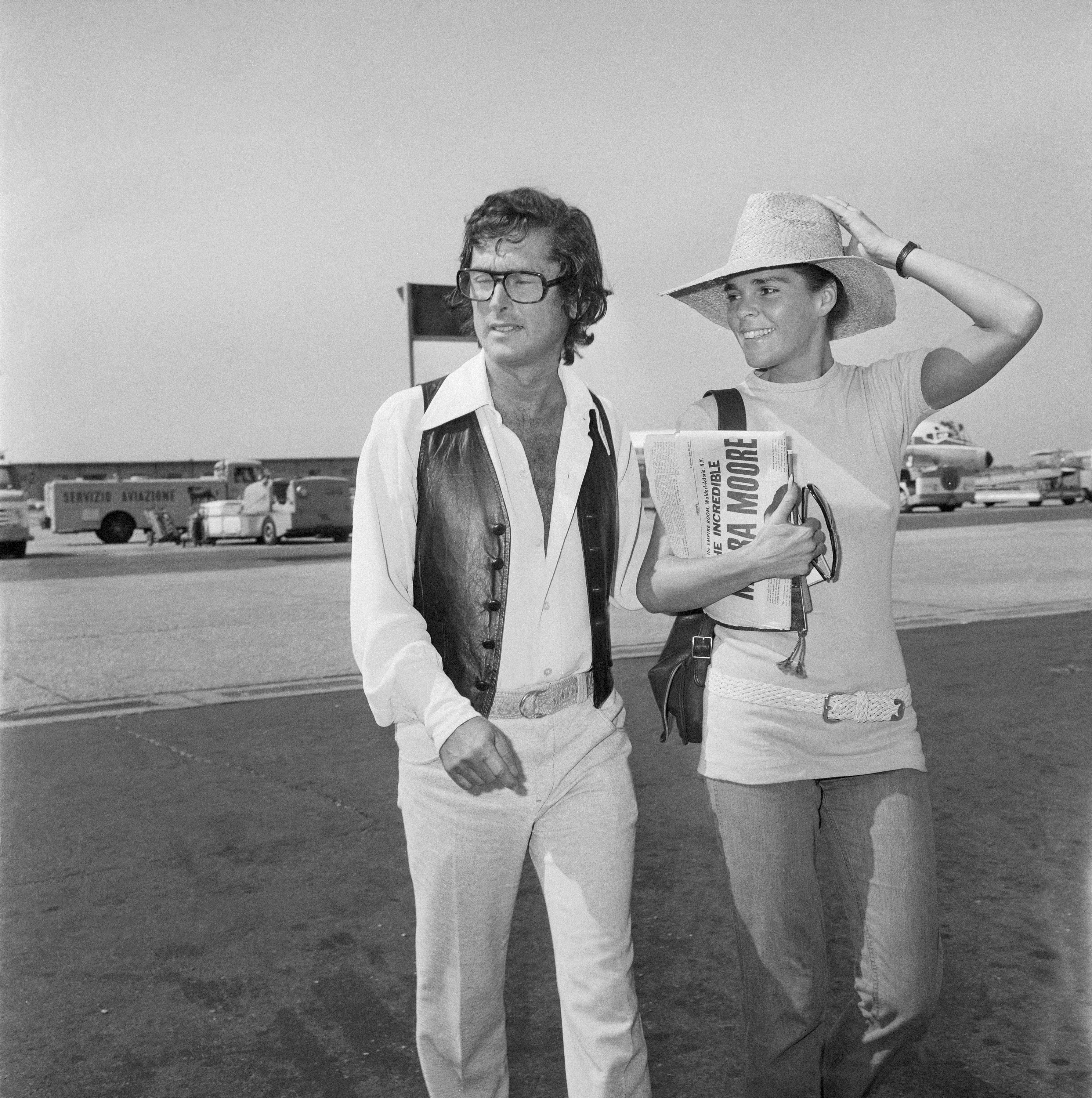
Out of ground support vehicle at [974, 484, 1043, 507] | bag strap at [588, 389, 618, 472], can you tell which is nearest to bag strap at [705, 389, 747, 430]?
bag strap at [588, 389, 618, 472]

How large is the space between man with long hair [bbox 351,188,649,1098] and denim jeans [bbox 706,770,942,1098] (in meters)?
0.25

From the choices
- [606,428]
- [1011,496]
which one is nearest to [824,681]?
[606,428]

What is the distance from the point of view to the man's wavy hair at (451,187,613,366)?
2.44 m

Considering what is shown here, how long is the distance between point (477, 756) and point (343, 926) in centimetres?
222

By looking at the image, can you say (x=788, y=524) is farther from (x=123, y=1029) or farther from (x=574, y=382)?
(x=123, y=1029)

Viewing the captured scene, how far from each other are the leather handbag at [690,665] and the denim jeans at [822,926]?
21cm

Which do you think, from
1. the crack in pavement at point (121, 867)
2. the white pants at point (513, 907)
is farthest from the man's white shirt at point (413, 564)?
the crack in pavement at point (121, 867)

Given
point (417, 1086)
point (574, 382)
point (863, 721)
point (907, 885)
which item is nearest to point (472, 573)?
point (574, 382)

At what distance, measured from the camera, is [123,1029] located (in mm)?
3408

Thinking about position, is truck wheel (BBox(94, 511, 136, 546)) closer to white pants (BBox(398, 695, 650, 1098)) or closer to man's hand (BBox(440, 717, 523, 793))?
white pants (BBox(398, 695, 650, 1098))

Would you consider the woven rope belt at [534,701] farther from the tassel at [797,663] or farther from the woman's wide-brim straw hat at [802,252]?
the woman's wide-brim straw hat at [802,252]

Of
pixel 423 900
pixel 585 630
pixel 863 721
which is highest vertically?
pixel 585 630

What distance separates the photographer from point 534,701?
2365mm

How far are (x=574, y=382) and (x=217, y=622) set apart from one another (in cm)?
1040
